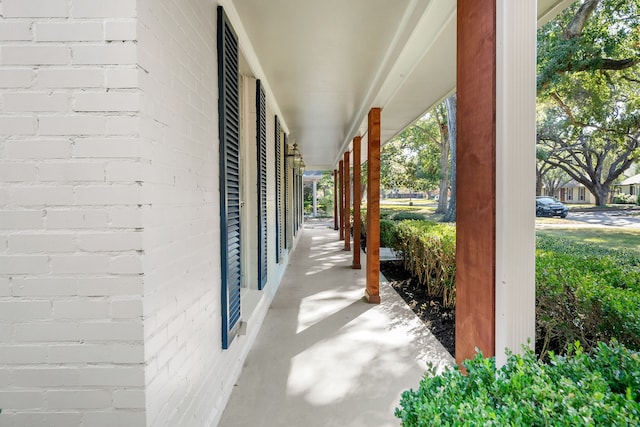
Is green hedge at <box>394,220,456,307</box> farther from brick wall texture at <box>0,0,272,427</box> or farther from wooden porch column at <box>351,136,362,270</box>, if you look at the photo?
brick wall texture at <box>0,0,272,427</box>

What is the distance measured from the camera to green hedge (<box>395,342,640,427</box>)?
903mm

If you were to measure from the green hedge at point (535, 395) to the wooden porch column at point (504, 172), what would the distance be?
0.26m

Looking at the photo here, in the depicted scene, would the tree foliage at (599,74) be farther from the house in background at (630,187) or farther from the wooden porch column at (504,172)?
the wooden porch column at (504,172)

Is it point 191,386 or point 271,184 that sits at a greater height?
point 271,184

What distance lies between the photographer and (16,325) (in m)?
1.34

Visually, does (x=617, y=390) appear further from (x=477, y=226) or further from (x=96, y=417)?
(x=96, y=417)

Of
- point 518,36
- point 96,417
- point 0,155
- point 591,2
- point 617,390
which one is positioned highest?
point 591,2

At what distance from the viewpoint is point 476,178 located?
62.6 inches

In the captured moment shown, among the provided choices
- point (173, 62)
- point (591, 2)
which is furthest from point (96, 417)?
point (591, 2)

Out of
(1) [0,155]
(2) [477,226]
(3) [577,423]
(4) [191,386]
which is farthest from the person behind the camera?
(4) [191,386]

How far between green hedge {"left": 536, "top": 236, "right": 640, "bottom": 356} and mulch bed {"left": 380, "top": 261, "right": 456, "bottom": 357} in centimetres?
96

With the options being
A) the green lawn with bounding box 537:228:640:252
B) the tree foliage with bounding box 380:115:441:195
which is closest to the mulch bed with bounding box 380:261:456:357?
the green lawn with bounding box 537:228:640:252

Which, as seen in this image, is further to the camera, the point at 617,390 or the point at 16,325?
the point at 16,325

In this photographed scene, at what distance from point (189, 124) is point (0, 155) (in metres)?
0.78
